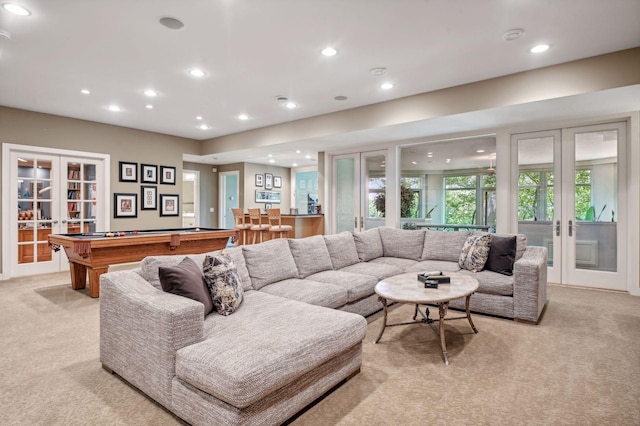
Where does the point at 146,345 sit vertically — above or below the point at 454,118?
below

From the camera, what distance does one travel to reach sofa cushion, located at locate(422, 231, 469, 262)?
14.5ft

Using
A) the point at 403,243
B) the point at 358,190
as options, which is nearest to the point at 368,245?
the point at 403,243

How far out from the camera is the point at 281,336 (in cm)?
191

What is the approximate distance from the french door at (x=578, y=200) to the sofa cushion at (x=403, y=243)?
188cm

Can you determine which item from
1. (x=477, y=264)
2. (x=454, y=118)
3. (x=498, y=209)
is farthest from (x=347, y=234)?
(x=498, y=209)

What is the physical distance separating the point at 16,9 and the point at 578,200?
6.64 m

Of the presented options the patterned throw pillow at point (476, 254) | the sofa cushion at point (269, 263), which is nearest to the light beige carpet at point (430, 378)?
the patterned throw pillow at point (476, 254)

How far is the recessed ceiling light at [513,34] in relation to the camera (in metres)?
3.14

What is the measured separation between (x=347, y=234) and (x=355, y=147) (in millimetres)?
3149

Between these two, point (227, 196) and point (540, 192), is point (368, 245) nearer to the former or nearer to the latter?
point (540, 192)

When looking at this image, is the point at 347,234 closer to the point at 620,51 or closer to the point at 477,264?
the point at 477,264

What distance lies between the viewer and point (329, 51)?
11.7ft

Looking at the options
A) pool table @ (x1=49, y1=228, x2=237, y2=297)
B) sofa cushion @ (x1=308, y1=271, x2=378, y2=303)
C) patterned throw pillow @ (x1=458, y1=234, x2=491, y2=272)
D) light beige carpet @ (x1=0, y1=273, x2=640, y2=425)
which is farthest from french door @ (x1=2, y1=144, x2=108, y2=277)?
patterned throw pillow @ (x1=458, y1=234, x2=491, y2=272)

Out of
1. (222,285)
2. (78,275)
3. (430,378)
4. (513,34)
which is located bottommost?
(430,378)
